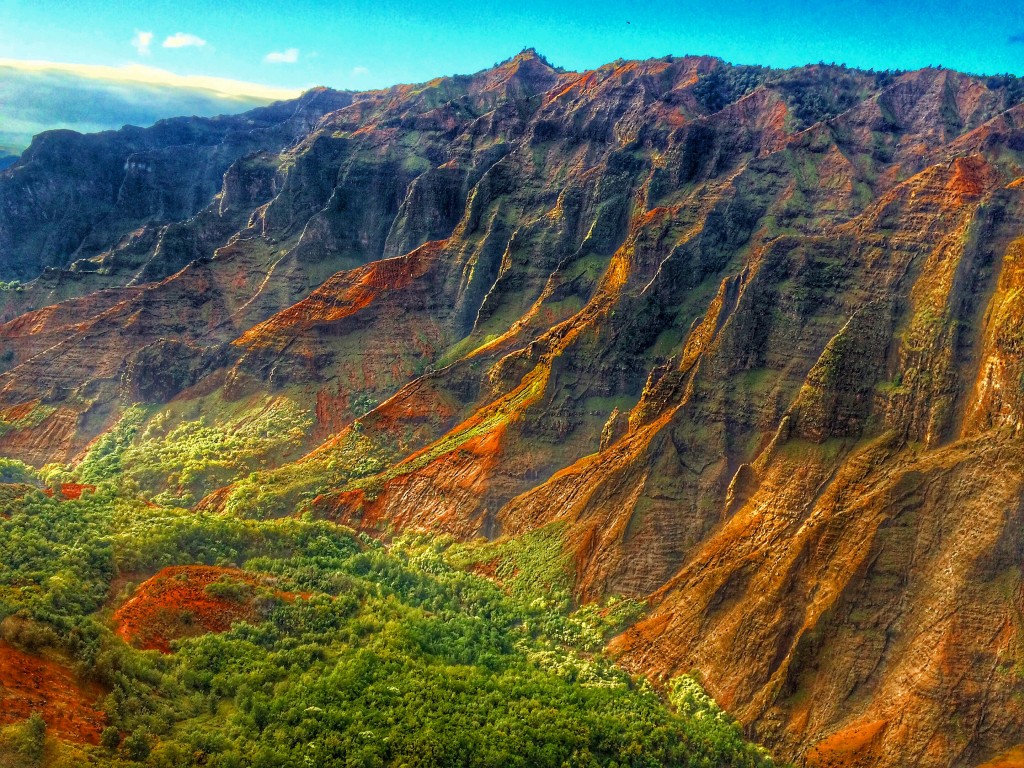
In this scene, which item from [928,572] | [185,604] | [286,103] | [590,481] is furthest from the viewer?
[286,103]

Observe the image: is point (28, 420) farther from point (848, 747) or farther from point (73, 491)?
point (848, 747)

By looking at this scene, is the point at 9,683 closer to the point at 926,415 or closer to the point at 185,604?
the point at 185,604

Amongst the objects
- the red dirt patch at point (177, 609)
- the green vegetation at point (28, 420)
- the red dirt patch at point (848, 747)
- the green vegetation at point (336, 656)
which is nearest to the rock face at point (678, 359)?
the red dirt patch at point (848, 747)

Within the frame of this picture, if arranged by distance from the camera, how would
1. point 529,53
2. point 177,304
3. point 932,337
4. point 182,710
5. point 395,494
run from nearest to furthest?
point 182,710, point 932,337, point 395,494, point 177,304, point 529,53

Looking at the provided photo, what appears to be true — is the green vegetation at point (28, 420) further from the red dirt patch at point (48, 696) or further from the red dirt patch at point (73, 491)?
the red dirt patch at point (48, 696)

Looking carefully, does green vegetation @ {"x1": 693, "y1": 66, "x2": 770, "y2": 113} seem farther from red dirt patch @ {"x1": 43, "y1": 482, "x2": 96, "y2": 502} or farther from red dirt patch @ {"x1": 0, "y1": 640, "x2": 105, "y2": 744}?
red dirt patch @ {"x1": 0, "y1": 640, "x2": 105, "y2": 744}

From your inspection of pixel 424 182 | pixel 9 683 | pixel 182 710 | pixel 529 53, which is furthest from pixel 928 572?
pixel 529 53
